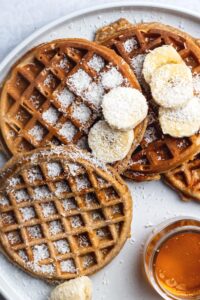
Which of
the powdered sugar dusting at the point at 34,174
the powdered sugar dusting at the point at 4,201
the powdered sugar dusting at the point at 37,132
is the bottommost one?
the powdered sugar dusting at the point at 4,201

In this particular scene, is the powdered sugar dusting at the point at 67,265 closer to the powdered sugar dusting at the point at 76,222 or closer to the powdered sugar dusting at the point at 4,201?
the powdered sugar dusting at the point at 76,222

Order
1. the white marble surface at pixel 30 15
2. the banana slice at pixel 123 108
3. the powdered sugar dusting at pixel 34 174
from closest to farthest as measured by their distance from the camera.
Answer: the banana slice at pixel 123 108 < the powdered sugar dusting at pixel 34 174 < the white marble surface at pixel 30 15

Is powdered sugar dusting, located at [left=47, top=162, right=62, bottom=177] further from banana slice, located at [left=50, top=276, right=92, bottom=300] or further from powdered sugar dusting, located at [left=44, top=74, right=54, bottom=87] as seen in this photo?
banana slice, located at [left=50, top=276, right=92, bottom=300]

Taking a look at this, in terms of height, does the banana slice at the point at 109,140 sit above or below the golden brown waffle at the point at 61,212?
above

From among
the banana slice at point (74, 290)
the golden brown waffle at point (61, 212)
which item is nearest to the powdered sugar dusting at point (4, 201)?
the golden brown waffle at point (61, 212)

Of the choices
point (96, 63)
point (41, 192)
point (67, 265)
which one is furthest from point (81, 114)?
point (67, 265)

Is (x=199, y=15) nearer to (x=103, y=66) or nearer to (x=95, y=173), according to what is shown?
(x=103, y=66)
